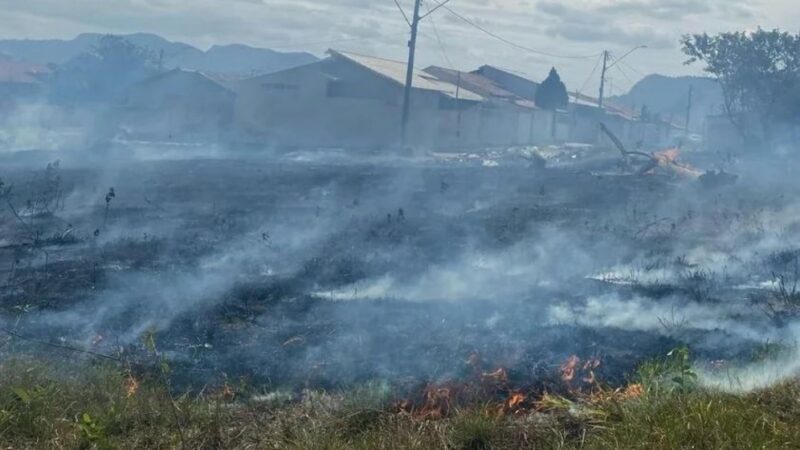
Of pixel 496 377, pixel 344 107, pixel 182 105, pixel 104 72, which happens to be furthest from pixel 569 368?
pixel 104 72

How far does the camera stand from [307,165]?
27.5 m

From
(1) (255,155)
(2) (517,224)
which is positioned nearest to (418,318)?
(2) (517,224)

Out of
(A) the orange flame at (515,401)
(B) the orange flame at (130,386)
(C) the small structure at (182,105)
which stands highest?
(C) the small structure at (182,105)

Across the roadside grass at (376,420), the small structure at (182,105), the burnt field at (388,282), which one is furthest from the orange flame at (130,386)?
the small structure at (182,105)

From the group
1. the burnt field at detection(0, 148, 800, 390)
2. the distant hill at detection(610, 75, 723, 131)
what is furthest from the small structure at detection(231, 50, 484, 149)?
the distant hill at detection(610, 75, 723, 131)

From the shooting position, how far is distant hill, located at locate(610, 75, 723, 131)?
120 metres

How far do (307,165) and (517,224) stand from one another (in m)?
13.9

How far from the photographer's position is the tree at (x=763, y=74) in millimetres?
39406

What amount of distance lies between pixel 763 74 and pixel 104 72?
141 feet

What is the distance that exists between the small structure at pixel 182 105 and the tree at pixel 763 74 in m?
27.1

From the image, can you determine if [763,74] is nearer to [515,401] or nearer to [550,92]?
[550,92]

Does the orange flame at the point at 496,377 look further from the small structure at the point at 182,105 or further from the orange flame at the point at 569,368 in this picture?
the small structure at the point at 182,105

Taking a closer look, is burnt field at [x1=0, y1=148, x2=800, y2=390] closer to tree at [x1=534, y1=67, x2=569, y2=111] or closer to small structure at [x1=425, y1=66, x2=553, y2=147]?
small structure at [x1=425, y1=66, x2=553, y2=147]

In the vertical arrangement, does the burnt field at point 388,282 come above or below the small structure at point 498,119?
below
